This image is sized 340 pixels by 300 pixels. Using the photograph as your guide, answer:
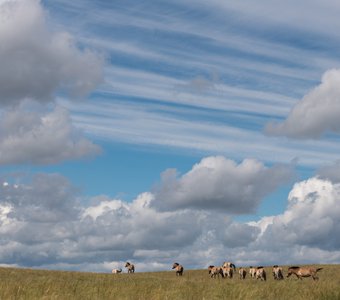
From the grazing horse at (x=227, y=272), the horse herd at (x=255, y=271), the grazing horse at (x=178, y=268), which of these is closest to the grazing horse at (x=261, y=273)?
the horse herd at (x=255, y=271)

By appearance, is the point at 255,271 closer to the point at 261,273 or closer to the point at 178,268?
the point at 261,273

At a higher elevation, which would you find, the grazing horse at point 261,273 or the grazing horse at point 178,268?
the grazing horse at point 178,268

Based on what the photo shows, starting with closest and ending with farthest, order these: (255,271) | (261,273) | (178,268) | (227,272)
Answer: (261,273) → (255,271) → (227,272) → (178,268)

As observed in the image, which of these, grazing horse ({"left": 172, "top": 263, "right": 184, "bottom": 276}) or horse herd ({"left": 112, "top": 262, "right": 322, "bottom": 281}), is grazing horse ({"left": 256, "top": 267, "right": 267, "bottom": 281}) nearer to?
horse herd ({"left": 112, "top": 262, "right": 322, "bottom": 281})

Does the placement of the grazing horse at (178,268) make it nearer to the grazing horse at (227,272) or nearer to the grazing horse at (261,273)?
the grazing horse at (227,272)

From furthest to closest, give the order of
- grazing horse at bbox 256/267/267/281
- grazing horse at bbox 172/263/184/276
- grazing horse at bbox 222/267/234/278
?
grazing horse at bbox 172/263/184/276
grazing horse at bbox 222/267/234/278
grazing horse at bbox 256/267/267/281

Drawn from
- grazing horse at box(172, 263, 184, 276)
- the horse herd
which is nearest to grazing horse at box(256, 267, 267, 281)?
the horse herd

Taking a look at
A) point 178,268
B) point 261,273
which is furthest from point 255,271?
point 178,268

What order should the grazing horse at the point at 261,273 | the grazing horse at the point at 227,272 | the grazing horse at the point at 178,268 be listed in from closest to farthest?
the grazing horse at the point at 261,273 < the grazing horse at the point at 227,272 < the grazing horse at the point at 178,268

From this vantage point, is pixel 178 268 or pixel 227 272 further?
pixel 178 268

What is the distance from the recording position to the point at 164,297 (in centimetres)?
1914

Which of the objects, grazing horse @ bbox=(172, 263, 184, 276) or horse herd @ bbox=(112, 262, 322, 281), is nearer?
horse herd @ bbox=(112, 262, 322, 281)

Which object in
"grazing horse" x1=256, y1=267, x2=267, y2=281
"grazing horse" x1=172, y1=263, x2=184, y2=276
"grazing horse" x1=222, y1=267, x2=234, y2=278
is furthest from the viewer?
"grazing horse" x1=172, y1=263, x2=184, y2=276

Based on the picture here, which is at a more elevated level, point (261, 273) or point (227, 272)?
point (227, 272)
